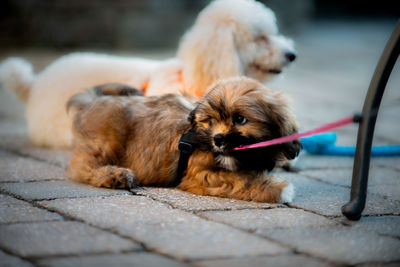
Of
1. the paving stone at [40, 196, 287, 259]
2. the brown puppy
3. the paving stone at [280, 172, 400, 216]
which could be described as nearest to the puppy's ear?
the brown puppy

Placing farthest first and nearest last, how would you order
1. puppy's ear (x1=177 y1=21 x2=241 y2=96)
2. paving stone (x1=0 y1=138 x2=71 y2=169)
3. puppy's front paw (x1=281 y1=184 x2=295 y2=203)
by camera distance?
puppy's ear (x1=177 y1=21 x2=241 y2=96), paving stone (x1=0 y1=138 x2=71 y2=169), puppy's front paw (x1=281 y1=184 x2=295 y2=203)

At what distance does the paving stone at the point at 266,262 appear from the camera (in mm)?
2094

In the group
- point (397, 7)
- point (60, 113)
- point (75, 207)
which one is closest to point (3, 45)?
point (60, 113)

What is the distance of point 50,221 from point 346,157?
273 cm

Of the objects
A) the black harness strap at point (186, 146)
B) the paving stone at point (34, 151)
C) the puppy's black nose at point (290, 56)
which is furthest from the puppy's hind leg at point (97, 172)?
the puppy's black nose at point (290, 56)

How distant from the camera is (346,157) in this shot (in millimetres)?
4543

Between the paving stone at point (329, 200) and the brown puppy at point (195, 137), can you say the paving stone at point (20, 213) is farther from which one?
the paving stone at point (329, 200)

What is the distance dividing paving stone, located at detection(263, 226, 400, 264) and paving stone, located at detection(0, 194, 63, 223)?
3.37 feet

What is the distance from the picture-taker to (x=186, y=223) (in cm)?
260

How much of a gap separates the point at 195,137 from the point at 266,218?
2.04ft

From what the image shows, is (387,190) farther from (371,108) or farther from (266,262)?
(266,262)

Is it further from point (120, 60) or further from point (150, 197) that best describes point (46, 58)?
point (150, 197)

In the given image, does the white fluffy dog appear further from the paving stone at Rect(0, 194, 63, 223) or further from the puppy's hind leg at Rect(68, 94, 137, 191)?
the paving stone at Rect(0, 194, 63, 223)

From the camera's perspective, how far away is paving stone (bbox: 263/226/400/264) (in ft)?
7.29
